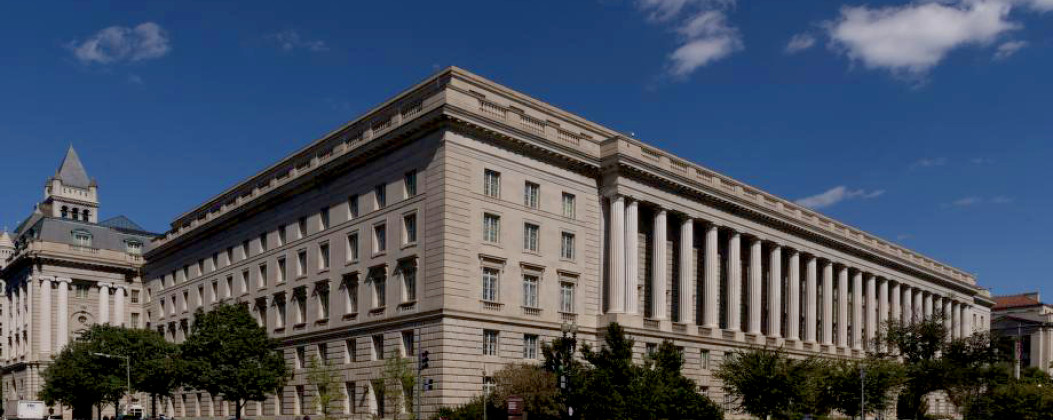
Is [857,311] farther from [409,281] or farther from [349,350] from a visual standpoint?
[349,350]

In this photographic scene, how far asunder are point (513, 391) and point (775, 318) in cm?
3528

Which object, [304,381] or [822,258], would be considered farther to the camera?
[822,258]

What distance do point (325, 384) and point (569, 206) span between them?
18685 mm

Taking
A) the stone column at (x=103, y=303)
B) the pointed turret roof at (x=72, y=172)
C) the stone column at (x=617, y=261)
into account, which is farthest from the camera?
the pointed turret roof at (x=72, y=172)

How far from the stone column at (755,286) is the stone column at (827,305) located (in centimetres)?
1258

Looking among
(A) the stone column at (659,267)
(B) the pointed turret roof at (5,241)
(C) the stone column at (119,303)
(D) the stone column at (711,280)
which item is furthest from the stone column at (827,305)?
(B) the pointed turret roof at (5,241)

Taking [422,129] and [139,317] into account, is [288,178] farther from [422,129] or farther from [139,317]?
[139,317]

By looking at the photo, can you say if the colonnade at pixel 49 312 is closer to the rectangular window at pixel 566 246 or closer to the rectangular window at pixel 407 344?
the rectangular window at pixel 407 344

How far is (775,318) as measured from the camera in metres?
77.5

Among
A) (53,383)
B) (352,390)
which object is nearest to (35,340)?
(53,383)

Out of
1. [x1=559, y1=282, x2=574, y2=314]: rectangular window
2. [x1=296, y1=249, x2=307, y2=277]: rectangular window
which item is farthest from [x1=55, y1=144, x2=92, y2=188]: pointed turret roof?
[x1=559, y1=282, x2=574, y2=314]: rectangular window

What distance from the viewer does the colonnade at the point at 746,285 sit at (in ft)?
204

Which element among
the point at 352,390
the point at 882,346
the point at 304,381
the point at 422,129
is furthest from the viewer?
the point at 882,346

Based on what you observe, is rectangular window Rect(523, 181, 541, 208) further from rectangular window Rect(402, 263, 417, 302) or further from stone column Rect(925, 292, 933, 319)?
stone column Rect(925, 292, 933, 319)
